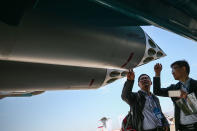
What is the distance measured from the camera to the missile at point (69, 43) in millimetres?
1724

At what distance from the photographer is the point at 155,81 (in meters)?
2.75

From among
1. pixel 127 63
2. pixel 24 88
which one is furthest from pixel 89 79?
pixel 24 88

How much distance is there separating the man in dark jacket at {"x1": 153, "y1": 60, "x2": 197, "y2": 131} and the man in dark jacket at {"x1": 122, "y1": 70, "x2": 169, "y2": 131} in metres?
0.26

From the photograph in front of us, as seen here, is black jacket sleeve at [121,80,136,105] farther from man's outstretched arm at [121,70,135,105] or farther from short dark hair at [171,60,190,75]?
short dark hair at [171,60,190,75]

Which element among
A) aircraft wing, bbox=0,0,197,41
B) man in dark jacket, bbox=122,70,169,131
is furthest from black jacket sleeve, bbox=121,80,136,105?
aircraft wing, bbox=0,0,197,41

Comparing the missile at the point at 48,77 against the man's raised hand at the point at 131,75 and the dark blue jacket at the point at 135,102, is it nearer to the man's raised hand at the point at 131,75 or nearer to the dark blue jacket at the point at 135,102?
the man's raised hand at the point at 131,75

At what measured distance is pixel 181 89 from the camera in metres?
2.39

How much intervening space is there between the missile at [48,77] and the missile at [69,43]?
55 cm

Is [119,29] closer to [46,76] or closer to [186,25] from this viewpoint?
[186,25]

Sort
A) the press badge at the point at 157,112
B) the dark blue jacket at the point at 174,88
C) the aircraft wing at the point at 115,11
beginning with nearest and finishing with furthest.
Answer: the aircraft wing at the point at 115,11
the dark blue jacket at the point at 174,88
the press badge at the point at 157,112

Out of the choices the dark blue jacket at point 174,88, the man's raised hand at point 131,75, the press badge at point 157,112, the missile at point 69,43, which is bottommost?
the press badge at point 157,112

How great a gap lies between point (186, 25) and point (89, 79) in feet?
5.68

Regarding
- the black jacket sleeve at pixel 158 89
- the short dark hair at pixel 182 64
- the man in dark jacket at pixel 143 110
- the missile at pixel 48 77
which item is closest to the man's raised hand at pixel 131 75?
the man in dark jacket at pixel 143 110

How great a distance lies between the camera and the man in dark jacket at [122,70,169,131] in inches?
105
